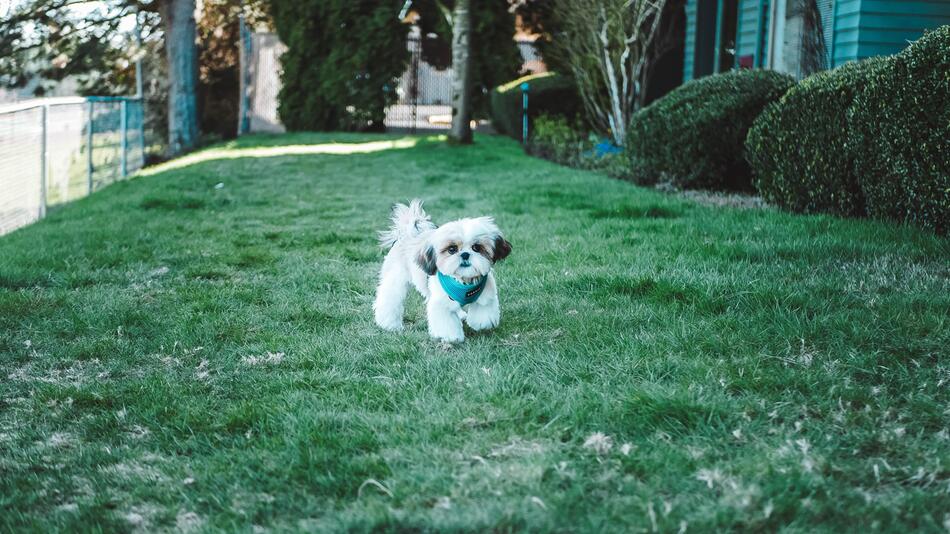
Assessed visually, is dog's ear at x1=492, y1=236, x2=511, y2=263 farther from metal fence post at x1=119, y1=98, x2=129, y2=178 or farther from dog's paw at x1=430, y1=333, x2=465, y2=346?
metal fence post at x1=119, y1=98, x2=129, y2=178

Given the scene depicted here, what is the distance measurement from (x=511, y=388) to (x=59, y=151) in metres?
8.86

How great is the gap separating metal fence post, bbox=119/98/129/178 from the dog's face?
1096cm

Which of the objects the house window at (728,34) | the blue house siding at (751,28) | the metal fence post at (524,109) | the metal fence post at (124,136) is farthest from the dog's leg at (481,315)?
the metal fence post at (524,109)

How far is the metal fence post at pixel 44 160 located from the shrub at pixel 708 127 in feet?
21.1

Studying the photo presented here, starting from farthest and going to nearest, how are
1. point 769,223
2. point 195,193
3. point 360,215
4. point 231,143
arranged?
point 231,143 < point 195,193 < point 360,215 < point 769,223

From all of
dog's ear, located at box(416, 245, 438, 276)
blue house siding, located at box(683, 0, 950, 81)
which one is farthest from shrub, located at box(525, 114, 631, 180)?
dog's ear, located at box(416, 245, 438, 276)

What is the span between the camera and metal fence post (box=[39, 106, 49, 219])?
987 cm

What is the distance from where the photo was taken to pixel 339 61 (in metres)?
23.2

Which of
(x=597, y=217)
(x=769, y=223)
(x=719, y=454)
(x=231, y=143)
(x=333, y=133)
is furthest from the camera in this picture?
(x=333, y=133)

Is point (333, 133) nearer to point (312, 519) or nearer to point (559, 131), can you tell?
point (559, 131)

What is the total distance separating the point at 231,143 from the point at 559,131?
821 centimetres

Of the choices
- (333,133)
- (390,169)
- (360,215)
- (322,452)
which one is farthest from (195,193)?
(333,133)

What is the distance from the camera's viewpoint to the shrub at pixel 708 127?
9.18m

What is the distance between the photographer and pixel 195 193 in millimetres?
10992
